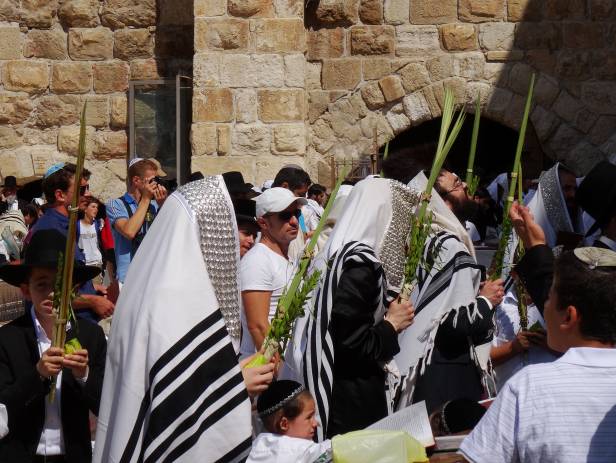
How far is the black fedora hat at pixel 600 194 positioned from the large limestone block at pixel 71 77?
26.7 feet

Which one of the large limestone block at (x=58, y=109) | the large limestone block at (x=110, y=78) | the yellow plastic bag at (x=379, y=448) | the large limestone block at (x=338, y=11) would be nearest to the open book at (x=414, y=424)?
the yellow plastic bag at (x=379, y=448)

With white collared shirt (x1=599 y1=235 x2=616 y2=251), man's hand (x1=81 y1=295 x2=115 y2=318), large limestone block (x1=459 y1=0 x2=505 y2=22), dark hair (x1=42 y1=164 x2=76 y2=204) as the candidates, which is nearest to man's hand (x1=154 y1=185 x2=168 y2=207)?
dark hair (x1=42 y1=164 x2=76 y2=204)

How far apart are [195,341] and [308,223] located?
15.8 ft

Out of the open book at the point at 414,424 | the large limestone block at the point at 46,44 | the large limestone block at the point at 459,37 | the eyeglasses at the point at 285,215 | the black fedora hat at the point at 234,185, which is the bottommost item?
the open book at the point at 414,424

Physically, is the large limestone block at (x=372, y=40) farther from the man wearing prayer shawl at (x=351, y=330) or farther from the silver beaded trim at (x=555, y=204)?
the man wearing prayer shawl at (x=351, y=330)

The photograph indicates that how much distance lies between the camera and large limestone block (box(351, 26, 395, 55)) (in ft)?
38.6

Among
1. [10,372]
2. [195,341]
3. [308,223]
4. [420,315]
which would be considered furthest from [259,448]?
[308,223]

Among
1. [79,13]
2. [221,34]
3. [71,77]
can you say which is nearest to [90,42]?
[79,13]

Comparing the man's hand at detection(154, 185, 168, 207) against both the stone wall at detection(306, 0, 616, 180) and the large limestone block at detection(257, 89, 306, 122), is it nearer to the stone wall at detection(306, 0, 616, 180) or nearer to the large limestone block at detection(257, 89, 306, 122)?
the large limestone block at detection(257, 89, 306, 122)

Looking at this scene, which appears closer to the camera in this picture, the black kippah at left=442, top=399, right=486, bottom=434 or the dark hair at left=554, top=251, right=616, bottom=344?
the dark hair at left=554, top=251, right=616, bottom=344

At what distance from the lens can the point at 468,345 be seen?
496cm

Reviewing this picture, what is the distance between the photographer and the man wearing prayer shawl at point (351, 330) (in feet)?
14.1

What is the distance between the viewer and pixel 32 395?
373cm

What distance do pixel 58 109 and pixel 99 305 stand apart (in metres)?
7.19
